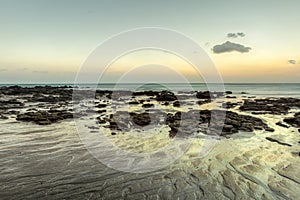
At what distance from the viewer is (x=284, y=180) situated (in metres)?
9.36


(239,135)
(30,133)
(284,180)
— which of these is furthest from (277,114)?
(30,133)

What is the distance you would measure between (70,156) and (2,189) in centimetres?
393

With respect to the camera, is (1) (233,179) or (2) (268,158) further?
(2) (268,158)

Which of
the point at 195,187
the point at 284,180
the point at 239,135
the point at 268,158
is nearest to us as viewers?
the point at 195,187

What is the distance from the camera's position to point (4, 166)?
1038 cm

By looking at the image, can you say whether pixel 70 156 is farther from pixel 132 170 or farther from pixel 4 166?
pixel 132 170

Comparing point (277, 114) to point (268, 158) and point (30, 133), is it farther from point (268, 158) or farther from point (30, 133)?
point (30, 133)

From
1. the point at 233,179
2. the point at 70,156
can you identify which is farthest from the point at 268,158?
the point at 70,156

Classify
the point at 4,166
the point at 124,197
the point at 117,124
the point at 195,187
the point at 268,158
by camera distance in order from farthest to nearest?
the point at 117,124, the point at 268,158, the point at 4,166, the point at 195,187, the point at 124,197

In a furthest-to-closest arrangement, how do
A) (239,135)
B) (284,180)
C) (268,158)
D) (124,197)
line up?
(239,135) < (268,158) < (284,180) < (124,197)

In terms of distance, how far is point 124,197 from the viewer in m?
7.92

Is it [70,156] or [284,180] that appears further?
[70,156]

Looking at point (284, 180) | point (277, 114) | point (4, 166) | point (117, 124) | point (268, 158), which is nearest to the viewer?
point (284, 180)

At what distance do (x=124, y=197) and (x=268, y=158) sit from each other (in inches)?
299
